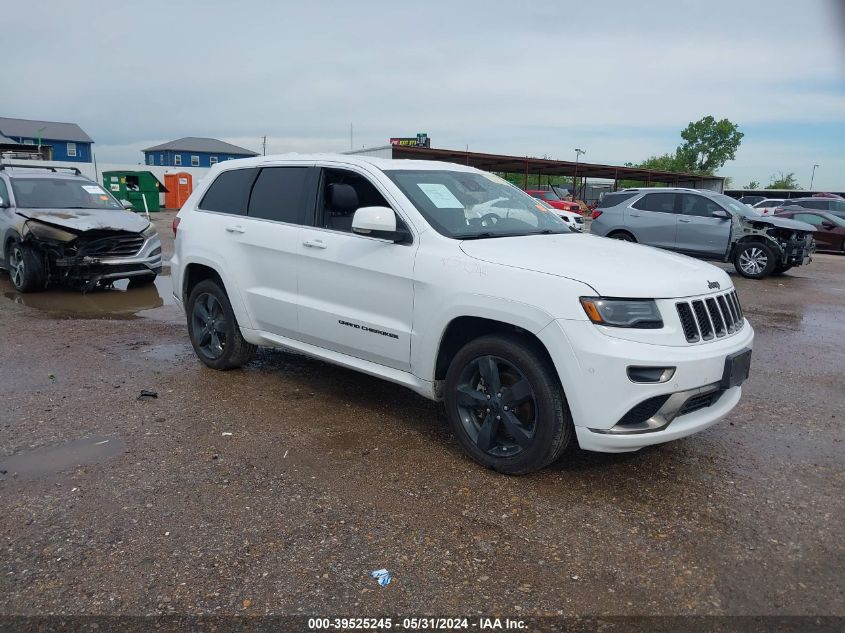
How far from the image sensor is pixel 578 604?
264 centimetres

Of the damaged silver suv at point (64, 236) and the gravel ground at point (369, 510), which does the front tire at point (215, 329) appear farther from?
the damaged silver suv at point (64, 236)

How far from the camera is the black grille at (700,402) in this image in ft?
11.2

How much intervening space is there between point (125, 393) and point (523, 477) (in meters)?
3.20

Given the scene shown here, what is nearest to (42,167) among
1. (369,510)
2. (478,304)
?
(478,304)

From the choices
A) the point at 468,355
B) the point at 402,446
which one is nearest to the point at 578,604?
the point at 468,355

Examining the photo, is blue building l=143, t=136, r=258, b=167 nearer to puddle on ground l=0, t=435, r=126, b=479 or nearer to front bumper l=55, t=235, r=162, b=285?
front bumper l=55, t=235, r=162, b=285

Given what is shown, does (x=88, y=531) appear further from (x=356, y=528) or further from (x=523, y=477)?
(x=523, y=477)

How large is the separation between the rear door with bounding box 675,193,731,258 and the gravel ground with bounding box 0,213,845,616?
791cm

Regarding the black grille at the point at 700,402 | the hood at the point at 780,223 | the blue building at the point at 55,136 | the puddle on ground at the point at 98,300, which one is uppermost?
the blue building at the point at 55,136

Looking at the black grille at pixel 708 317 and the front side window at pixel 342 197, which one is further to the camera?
the front side window at pixel 342 197

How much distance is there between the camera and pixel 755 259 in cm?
1267

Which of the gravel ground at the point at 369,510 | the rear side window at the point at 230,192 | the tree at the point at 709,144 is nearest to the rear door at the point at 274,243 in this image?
the rear side window at the point at 230,192

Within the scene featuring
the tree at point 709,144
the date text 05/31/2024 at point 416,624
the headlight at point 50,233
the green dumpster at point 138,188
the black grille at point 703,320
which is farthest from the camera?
the tree at point 709,144

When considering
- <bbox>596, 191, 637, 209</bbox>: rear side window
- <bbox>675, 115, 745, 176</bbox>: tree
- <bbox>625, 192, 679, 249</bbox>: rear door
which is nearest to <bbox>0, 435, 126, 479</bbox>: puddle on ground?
<bbox>625, 192, 679, 249</bbox>: rear door
